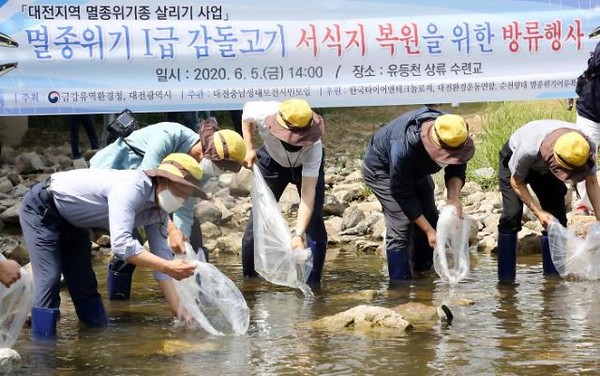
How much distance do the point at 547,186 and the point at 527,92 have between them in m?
2.15

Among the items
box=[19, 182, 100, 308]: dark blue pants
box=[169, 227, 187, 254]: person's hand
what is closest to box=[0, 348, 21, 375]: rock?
box=[19, 182, 100, 308]: dark blue pants

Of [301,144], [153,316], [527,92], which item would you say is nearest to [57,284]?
[153,316]

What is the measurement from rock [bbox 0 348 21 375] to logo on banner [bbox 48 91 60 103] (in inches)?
158

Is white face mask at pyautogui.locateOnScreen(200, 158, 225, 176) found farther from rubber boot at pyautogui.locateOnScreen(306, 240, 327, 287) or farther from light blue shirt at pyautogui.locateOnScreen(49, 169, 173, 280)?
rubber boot at pyautogui.locateOnScreen(306, 240, 327, 287)

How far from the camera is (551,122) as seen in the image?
7516 mm

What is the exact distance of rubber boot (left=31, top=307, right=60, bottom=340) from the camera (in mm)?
6297

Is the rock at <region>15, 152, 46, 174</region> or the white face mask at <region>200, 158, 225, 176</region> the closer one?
the white face mask at <region>200, 158, 225, 176</region>

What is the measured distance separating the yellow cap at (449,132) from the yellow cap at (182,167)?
1.69 metres

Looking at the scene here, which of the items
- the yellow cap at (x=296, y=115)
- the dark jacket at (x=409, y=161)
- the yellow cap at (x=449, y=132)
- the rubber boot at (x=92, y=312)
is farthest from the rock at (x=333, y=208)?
the rubber boot at (x=92, y=312)

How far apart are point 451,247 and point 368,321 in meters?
1.45

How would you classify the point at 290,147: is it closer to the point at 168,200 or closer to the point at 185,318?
the point at 185,318

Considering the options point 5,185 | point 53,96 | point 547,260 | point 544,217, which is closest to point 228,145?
point 544,217

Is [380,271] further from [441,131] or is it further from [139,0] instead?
[139,0]

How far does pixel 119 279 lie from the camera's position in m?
7.59
